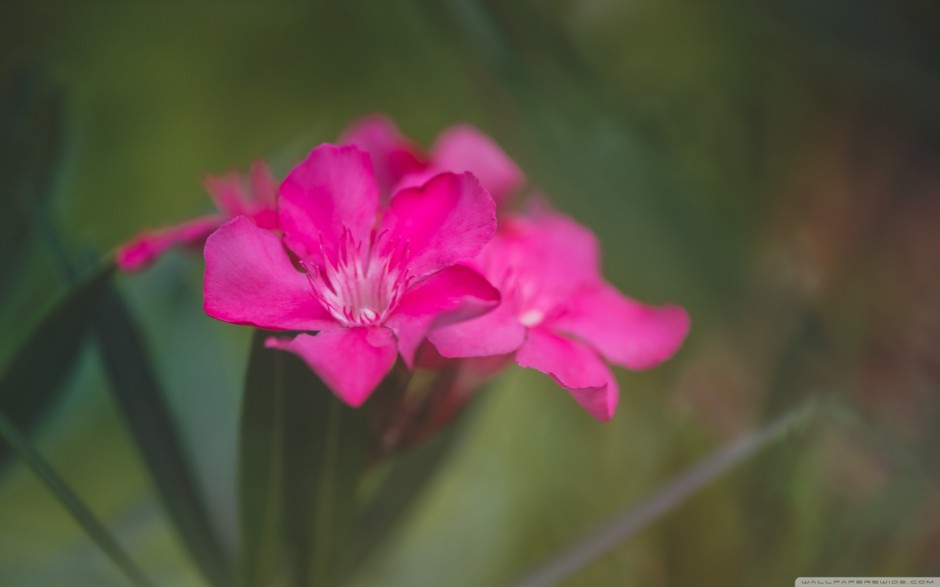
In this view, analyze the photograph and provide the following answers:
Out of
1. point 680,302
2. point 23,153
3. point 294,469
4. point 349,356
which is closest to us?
point 349,356

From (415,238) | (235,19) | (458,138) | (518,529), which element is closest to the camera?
(415,238)

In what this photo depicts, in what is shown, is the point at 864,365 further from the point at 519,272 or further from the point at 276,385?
the point at 276,385

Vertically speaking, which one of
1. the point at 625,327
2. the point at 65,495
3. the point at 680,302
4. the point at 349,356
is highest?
the point at 680,302

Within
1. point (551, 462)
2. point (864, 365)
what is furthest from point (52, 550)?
point (864, 365)

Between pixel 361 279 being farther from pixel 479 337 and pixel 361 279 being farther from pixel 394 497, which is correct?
pixel 394 497

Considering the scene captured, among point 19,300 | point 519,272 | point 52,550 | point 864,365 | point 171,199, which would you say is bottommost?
point 52,550

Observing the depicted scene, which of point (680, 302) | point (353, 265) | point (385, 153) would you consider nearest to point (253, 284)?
point (353, 265)

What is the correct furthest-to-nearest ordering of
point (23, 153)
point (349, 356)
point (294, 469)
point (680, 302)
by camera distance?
point (680, 302)
point (23, 153)
point (294, 469)
point (349, 356)
